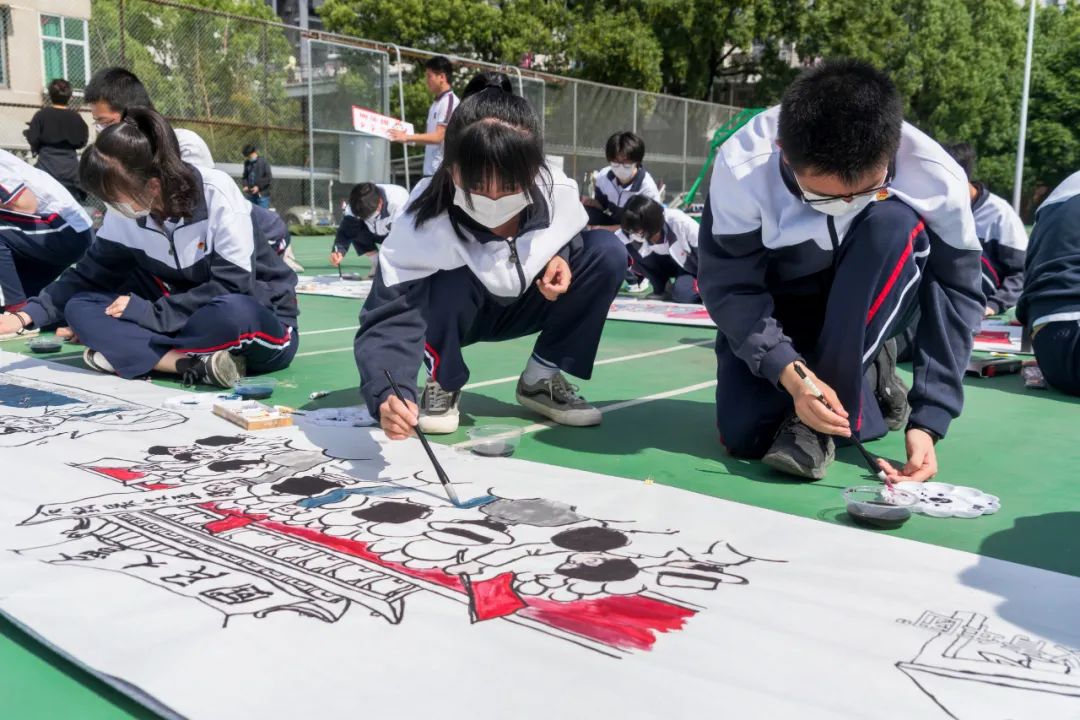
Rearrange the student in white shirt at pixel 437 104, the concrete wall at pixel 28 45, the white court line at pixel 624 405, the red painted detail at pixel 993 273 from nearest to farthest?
the white court line at pixel 624 405
the red painted detail at pixel 993 273
the student in white shirt at pixel 437 104
the concrete wall at pixel 28 45

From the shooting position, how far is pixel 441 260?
2611 millimetres

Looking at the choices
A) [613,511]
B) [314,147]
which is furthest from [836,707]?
[314,147]

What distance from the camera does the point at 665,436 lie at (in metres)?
2.75

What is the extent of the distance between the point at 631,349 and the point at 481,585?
2.92 meters

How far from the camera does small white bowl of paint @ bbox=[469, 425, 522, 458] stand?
7.99 feet

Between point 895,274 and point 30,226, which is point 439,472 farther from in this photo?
point 30,226

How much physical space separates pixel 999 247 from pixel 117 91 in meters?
4.37

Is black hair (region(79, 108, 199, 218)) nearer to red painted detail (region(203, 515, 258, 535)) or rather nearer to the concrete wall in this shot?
red painted detail (region(203, 515, 258, 535))

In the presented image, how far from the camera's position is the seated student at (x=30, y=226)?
14.6 ft

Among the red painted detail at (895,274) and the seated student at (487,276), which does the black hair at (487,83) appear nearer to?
the seated student at (487,276)

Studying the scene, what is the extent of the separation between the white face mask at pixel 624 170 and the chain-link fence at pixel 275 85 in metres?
5.55

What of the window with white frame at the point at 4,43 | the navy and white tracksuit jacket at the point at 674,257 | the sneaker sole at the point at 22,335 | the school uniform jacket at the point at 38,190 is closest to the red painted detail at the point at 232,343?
the sneaker sole at the point at 22,335

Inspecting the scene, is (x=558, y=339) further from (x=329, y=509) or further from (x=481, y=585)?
(x=481, y=585)

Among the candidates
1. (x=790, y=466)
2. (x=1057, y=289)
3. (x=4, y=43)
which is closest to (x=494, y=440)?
(x=790, y=466)
